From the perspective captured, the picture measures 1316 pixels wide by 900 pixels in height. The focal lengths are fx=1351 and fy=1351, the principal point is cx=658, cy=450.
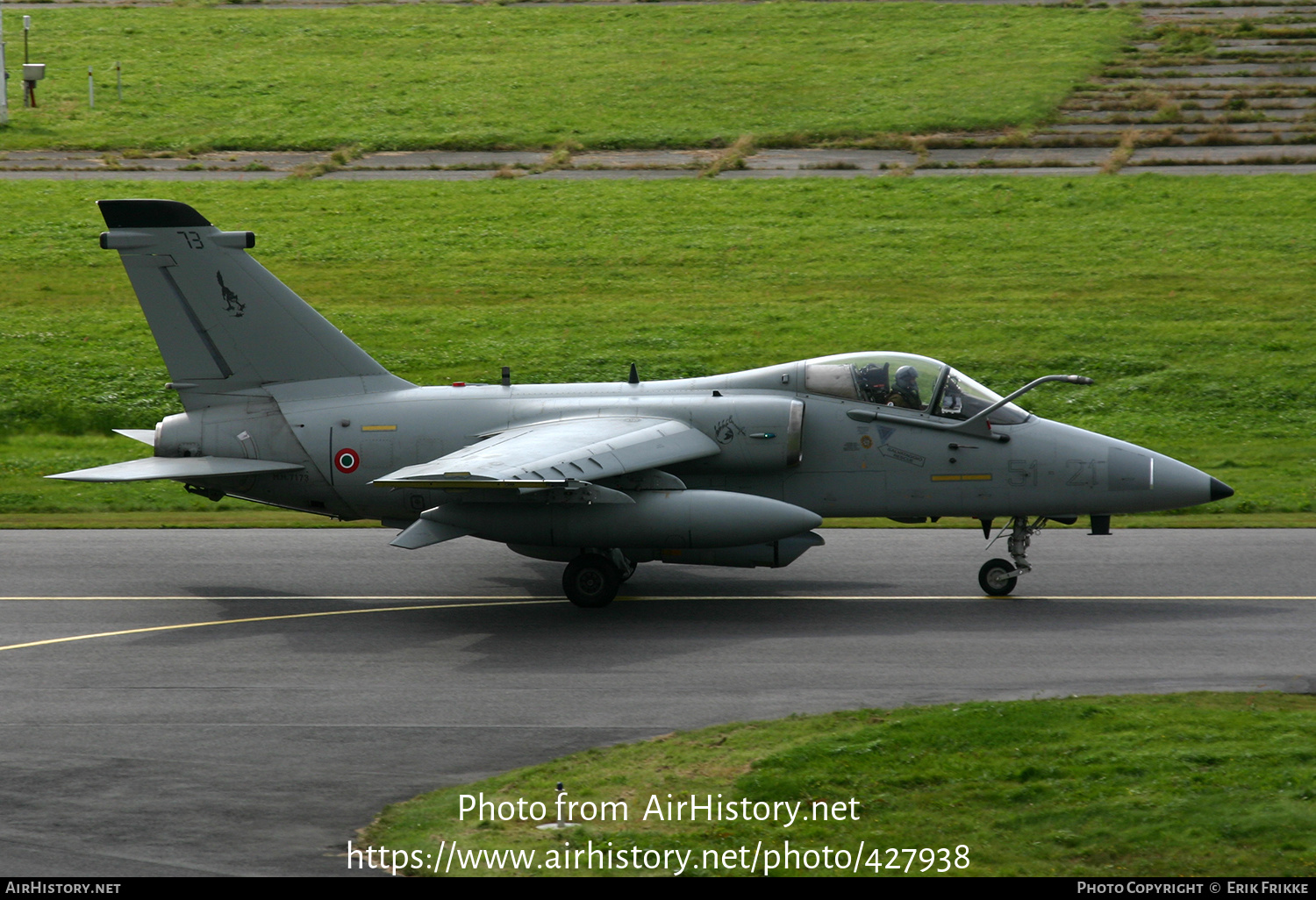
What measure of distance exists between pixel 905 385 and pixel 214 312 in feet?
30.1

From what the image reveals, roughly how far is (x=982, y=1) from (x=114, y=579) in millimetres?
54585

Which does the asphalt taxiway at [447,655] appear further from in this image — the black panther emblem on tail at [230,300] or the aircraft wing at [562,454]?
the black panther emblem on tail at [230,300]

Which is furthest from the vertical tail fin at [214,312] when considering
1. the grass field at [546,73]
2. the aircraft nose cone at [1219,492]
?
the grass field at [546,73]

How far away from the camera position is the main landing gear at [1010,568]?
667 inches

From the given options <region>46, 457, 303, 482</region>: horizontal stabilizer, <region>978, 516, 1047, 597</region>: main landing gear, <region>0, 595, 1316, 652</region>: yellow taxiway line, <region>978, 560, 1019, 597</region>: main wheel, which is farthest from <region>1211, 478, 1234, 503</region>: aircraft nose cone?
<region>46, 457, 303, 482</region>: horizontal stabilizer

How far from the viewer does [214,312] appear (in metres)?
18.1

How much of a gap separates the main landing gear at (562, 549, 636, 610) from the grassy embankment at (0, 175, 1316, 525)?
33.4 feet

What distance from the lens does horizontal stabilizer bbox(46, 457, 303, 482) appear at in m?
17.0

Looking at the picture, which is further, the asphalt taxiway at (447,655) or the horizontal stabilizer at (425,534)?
the horizontal stabilizer at (425,534)

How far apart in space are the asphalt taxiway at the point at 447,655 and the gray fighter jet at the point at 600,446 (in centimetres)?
108

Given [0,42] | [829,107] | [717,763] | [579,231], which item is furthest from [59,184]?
[717,763]

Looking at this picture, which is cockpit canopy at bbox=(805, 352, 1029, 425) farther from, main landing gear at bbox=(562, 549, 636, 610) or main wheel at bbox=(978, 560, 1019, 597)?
main landing gear at bbox=(562, 549, 636, 610)

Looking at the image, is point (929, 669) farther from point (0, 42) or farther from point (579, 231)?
point (0, 42)

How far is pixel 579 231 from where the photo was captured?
3822cm
